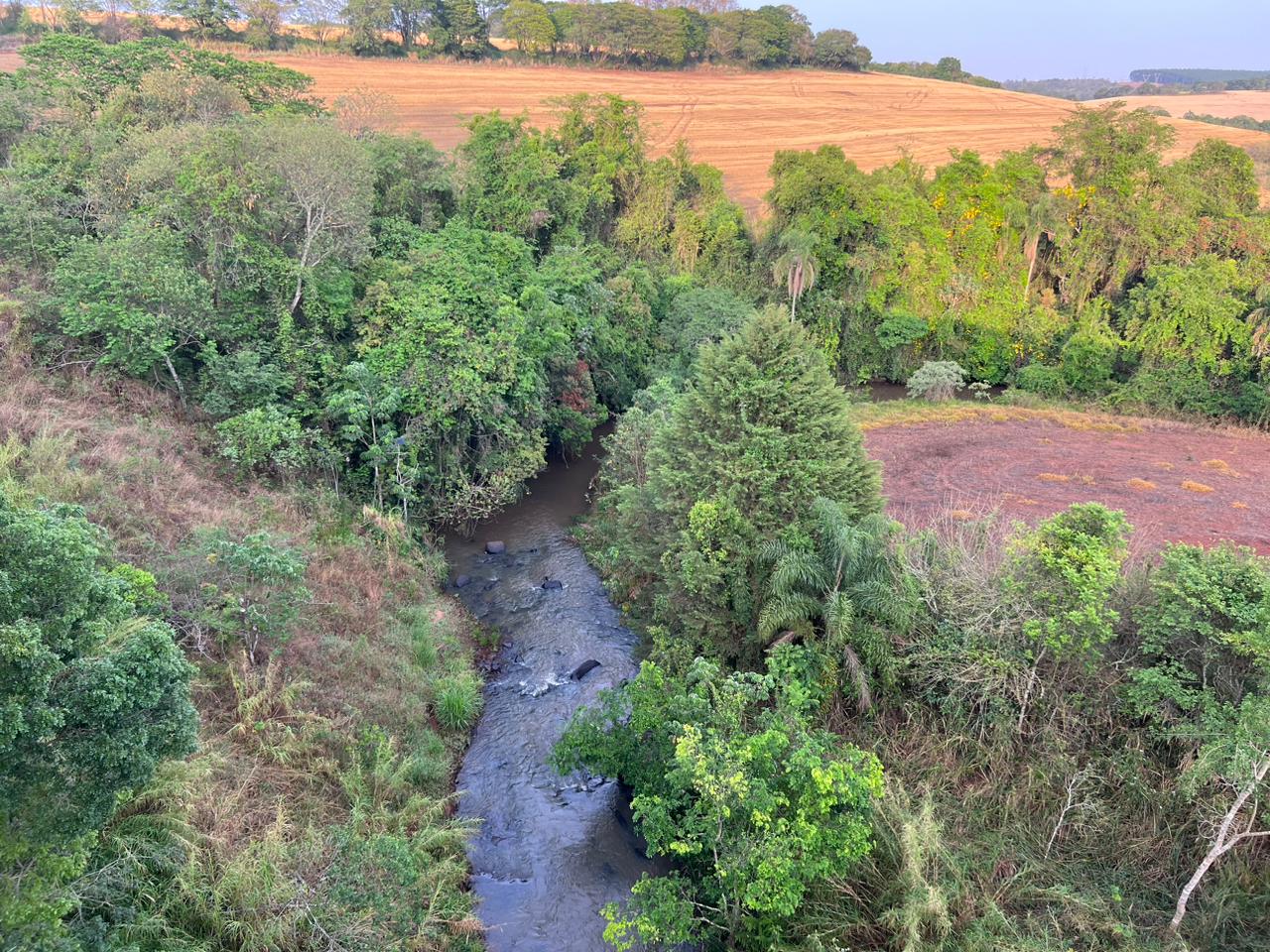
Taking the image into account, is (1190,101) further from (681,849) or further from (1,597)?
(1,597)

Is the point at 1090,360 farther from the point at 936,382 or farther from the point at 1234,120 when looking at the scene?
the point at 1234,120

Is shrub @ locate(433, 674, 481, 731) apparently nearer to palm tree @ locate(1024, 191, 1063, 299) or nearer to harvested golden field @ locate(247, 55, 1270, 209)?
harvested golden field @ locate(247, 55, 1270, 209)

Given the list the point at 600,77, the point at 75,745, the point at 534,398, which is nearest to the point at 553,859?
the point at 75,745

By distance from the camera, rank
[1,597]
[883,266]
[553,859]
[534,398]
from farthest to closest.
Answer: [883,266]
[534,398]
[553,859]
[1,597]

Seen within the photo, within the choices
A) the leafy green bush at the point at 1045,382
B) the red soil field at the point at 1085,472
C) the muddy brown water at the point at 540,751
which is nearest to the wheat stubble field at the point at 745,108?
the leafy green bush at the point at 1045,382

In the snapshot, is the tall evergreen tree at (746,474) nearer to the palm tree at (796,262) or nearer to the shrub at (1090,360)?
the palm tree at (796,262)

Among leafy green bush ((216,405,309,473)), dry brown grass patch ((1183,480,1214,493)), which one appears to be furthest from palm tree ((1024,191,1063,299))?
leafy green bush ((216,405,309,473))
